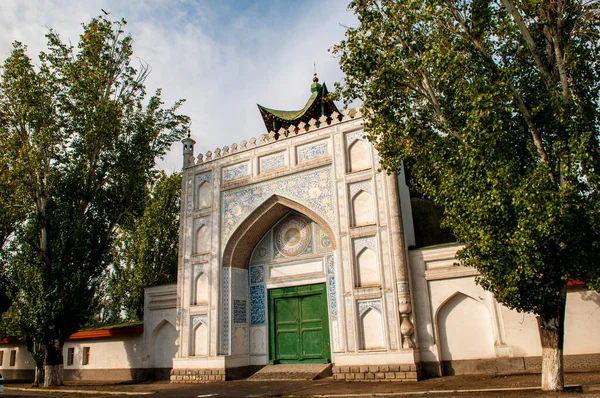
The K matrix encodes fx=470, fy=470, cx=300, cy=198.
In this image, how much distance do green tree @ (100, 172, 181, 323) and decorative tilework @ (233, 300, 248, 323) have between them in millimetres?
9852

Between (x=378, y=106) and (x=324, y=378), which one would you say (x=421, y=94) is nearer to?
(x=378, y=106)

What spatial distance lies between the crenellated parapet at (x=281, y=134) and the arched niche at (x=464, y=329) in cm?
523

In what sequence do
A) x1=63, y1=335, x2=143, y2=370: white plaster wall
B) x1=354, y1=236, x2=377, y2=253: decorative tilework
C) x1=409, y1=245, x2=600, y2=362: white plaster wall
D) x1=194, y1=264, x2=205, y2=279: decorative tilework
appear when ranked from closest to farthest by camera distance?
x1=409, y1=245, x2=600, y2=362: white plaster wall → x1=354, y1=236, x2=377, y2=253: decorative tilework → x1=194, y1=264, x2=205, y2=279: decorative tilework → x1=63, y1=335, x2=143, y2=370: white plaster wall

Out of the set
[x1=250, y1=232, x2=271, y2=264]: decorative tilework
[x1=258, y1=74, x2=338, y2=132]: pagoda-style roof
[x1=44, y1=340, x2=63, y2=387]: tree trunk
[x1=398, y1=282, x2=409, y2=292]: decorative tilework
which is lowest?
[x1=44, y1=340, x2=63, y2=387]: tree trunk

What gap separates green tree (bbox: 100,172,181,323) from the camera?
22453 millimetres

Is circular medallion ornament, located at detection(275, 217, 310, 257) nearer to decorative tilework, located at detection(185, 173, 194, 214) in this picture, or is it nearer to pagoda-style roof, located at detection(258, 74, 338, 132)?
decorative tilework, located at detection(185, 173, 194, 214)

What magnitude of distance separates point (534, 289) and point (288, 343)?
752 cm

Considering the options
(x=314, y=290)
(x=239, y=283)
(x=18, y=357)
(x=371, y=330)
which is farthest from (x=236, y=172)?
(x=18, y=357)

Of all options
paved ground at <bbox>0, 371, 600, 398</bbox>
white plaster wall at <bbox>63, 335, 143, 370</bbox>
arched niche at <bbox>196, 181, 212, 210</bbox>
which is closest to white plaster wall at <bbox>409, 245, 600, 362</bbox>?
paved ground at <bbox>0, 371, 600, 398</bbox>

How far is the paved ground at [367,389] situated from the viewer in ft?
24.6

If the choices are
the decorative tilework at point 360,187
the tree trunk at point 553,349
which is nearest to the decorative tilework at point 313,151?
the decorative tilework at point 360,187

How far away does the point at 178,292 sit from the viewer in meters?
14.1

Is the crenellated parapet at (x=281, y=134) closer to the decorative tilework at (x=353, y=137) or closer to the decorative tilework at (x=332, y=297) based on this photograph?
the decorative tilework at (x=353, y=137)

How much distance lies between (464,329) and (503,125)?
16.1 ft
